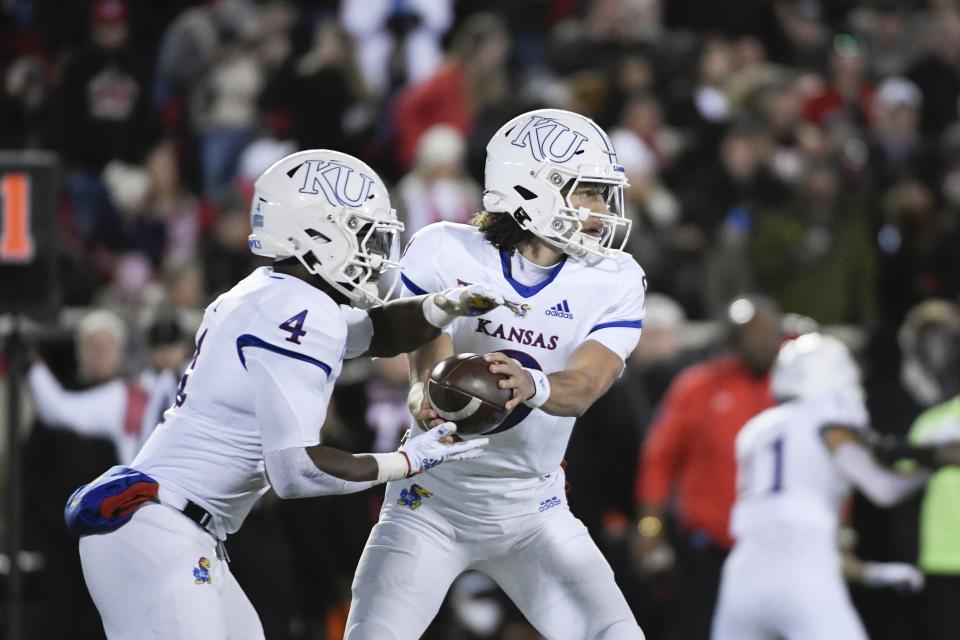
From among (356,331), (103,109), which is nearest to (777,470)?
(356,331)

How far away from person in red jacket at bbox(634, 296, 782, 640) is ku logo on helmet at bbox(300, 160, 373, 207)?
3.98 metres

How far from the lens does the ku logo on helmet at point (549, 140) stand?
5.28 metres

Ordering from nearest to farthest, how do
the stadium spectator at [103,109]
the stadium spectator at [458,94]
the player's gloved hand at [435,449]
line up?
the player's gloved hand at [435,449] → the stadium spectator at [458,94] → the stadium spectator at [103,109]

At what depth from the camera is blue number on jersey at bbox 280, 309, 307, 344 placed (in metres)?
4.68

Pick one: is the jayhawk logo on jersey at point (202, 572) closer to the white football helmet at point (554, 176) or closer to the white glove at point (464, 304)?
the white glove at point (464, 304)

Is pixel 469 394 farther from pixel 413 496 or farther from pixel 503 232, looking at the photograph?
pixel 503 232

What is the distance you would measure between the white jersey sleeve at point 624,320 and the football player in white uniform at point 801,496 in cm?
212

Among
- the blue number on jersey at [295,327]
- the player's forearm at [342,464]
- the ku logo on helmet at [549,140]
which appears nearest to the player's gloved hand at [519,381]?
the player's forearm at [342,464]

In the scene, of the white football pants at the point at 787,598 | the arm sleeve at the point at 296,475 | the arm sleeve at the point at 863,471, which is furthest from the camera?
the arm sleeve at the point at 863,471

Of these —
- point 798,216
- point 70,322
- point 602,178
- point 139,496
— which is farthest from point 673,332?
point 139,496

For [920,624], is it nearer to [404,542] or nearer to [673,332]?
[673,332]

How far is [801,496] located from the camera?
7305 mm

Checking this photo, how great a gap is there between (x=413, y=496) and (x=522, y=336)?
0.59 m

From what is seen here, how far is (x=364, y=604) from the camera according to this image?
5.15m
